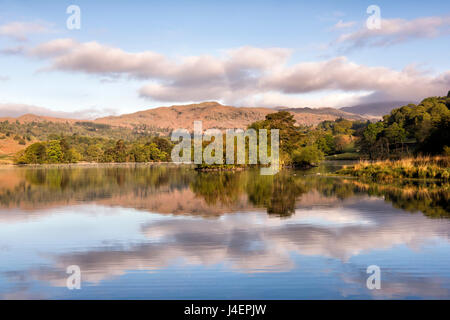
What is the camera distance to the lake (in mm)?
6277

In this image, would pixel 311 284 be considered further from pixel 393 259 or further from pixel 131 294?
pixel 131 294

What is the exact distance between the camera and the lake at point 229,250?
20.6 feet

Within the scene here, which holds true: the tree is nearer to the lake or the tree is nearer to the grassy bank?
the grassy bank

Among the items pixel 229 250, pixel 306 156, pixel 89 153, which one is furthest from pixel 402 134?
pixel 229 250

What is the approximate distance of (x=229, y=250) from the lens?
28.6 feet

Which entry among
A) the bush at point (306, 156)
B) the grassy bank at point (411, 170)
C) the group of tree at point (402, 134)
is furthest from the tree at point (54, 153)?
the grassy bank at point (411, 170)

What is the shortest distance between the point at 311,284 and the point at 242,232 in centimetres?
429

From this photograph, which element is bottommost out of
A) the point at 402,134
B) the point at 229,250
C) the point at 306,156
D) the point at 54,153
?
the point at 229,250

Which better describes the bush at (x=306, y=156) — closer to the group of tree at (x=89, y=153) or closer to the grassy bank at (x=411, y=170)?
the grassy bank at (x=411, y=170)

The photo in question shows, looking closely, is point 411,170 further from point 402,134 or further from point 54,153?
point 54,153

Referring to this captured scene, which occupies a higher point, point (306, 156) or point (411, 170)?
point (306, 156)

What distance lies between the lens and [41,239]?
10148 millimetres

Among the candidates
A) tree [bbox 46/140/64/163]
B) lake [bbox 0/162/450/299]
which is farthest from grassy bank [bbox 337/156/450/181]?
tree [bbox 46/140/64/163]
